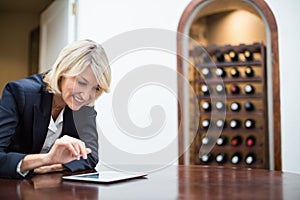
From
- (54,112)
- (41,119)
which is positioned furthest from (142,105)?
(54,112)

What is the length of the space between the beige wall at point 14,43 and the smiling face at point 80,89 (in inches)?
166

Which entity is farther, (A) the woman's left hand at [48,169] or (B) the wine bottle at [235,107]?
(B) the wine bottle at [235,107]

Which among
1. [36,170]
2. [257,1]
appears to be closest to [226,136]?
[257,1]

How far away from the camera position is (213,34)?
520 centimetres

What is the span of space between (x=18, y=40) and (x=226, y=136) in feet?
10.9

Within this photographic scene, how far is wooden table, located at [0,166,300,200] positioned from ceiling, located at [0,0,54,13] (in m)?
4.04

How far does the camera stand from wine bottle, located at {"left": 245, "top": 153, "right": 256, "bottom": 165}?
11.3 ft

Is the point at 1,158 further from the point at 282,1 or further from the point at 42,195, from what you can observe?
the point at 282,1

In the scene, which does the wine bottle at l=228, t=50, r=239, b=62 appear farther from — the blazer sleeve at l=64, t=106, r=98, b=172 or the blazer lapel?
the blazer lapel

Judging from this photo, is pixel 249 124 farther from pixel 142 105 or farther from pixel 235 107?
pixel 142 105

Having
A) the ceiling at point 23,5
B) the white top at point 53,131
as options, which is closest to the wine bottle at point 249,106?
the white top at point 53,131

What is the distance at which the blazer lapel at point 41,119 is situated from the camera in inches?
58.1

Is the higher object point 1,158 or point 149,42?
point 149,42

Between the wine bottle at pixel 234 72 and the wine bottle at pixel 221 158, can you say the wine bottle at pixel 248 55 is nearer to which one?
the wine bottle at pixel 234 72
